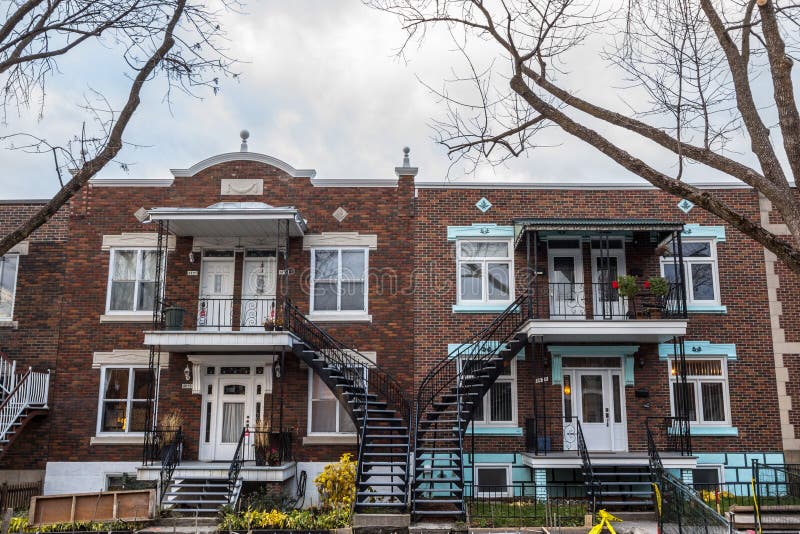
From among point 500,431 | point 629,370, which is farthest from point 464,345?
point 629,370

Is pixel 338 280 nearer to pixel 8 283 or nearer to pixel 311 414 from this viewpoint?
pixel 311 414

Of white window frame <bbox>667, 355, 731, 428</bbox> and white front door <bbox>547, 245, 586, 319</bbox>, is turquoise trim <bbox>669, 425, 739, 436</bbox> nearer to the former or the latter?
white window frame <bbox>667, 355, 731, 428</bbox>

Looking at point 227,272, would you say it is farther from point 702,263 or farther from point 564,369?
point 702,263

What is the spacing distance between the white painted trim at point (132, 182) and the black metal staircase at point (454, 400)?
8645 millimetres

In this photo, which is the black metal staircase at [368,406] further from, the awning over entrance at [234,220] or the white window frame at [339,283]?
the awning over entrance at [234,220]

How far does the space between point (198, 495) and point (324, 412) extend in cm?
377

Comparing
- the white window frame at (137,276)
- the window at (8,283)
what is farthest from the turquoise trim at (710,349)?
the window at (8,283)

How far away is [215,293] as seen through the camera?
770 inches

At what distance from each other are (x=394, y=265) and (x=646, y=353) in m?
6.80

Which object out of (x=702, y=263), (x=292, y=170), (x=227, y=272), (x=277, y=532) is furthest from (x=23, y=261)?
(x=702, y=263)

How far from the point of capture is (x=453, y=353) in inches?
741

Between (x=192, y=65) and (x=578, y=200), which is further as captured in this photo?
(x=578, y=200)

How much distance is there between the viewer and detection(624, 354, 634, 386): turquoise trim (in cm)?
1881

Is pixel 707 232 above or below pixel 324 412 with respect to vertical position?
above
